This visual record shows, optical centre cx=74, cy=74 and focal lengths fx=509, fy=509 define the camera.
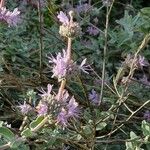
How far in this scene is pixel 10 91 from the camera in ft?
6.31

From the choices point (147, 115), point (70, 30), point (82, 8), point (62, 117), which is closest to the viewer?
point (70, 30)

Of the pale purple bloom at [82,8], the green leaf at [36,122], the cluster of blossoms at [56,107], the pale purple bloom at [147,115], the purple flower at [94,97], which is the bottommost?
the pale purple bloom at [147,115]

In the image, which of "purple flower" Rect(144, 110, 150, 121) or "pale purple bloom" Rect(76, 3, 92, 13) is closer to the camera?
"purple flower" Rect(144, 110, 150, 121)

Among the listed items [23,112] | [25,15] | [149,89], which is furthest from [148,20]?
[23,112]

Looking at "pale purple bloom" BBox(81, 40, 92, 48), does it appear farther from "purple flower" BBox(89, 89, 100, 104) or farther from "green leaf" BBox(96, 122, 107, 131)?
"green leaf" BBox(96, 122, 107, 131)

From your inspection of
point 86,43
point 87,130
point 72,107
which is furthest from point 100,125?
point 86,43

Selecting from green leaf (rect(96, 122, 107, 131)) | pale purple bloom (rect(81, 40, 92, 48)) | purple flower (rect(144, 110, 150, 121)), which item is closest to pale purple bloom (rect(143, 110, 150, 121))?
purple flower (rect(144, 110, 150, 121))

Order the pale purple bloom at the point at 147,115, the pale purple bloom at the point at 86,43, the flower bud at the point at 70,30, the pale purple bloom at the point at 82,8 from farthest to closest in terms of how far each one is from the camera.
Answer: the pale purple bloom at the point at 82,8
the pale purple bloom at the point at 86,43
the pale purple bloom at the point at 147,115
the flower bud at the point at 70,30

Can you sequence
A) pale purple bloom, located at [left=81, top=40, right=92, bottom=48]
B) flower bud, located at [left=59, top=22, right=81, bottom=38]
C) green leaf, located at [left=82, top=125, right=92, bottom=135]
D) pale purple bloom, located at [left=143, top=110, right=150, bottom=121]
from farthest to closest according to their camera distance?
pale purple bloom, located at [left=81, top=40, right=92, bottom=48] → pale purple bloom, located at [left=143, top=110, right=150, bottom=121] → green leaf, located at [left=82, top=125, right=92, bottom=135] → flower bud, located at [left=59, top=22, right=81, bottom=38]

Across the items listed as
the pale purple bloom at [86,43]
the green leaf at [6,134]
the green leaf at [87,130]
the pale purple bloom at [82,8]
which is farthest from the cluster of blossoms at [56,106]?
the pale purple bloom at [82,8]

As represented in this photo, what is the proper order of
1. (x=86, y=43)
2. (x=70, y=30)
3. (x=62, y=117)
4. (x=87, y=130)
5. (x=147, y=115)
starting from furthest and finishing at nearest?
1. (x=86, y=43)
2. (x=147, y=115)
3. (x=87, y=130)
4. (x=62, y=117)
5. (x=70, y=30)

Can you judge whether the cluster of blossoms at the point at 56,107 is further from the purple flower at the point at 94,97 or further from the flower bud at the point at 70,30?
the purple flower at the point at 94,97

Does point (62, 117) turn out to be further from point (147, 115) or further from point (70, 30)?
point (147, 115)

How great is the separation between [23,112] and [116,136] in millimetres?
383
